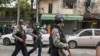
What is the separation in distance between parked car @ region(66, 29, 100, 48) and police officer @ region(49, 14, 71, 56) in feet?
48.0

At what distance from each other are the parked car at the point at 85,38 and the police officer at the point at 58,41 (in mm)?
14645

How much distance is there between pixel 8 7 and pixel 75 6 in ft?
27.7

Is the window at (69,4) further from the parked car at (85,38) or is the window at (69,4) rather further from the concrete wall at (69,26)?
the parked car at (85,38)

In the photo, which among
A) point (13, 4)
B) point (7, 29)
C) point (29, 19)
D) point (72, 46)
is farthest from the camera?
point (13, 4)

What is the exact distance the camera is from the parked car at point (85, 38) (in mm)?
21069

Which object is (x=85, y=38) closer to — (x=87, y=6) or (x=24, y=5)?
(x=87, y=6)

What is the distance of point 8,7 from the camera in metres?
39.8

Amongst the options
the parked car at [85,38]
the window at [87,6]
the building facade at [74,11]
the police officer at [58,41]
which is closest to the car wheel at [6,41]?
the parked car at [85,38]

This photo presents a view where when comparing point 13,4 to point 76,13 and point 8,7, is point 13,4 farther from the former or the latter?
point 76,13

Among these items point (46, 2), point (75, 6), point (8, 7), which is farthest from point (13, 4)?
point (75, 6)

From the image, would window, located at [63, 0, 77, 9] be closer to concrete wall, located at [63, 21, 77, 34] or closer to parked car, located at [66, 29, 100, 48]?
concrete wall, located at [63, 21, 77, 34]

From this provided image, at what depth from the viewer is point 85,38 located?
2106 cm

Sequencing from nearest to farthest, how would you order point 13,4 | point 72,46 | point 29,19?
point 72,46 → point 29,19 → point 13,4

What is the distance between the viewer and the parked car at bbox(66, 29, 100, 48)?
21069mm
